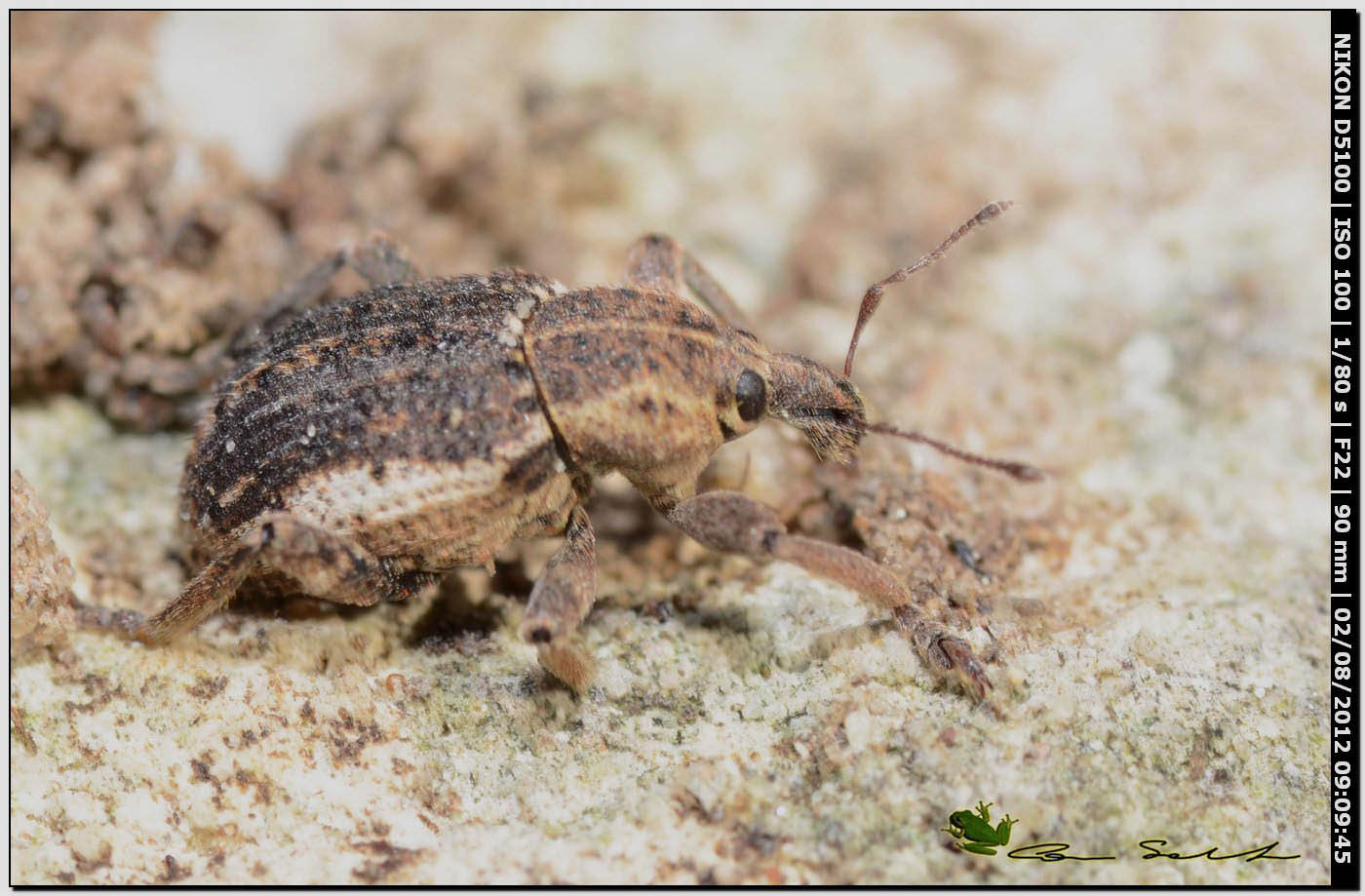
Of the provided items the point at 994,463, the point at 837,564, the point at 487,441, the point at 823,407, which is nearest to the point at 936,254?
the point at 823,407

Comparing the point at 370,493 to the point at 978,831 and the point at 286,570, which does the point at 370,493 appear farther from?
the point at 978,831

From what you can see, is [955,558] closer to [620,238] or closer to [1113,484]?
[1113,484]

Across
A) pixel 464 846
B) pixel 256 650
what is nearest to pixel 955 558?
pixel 464 846
